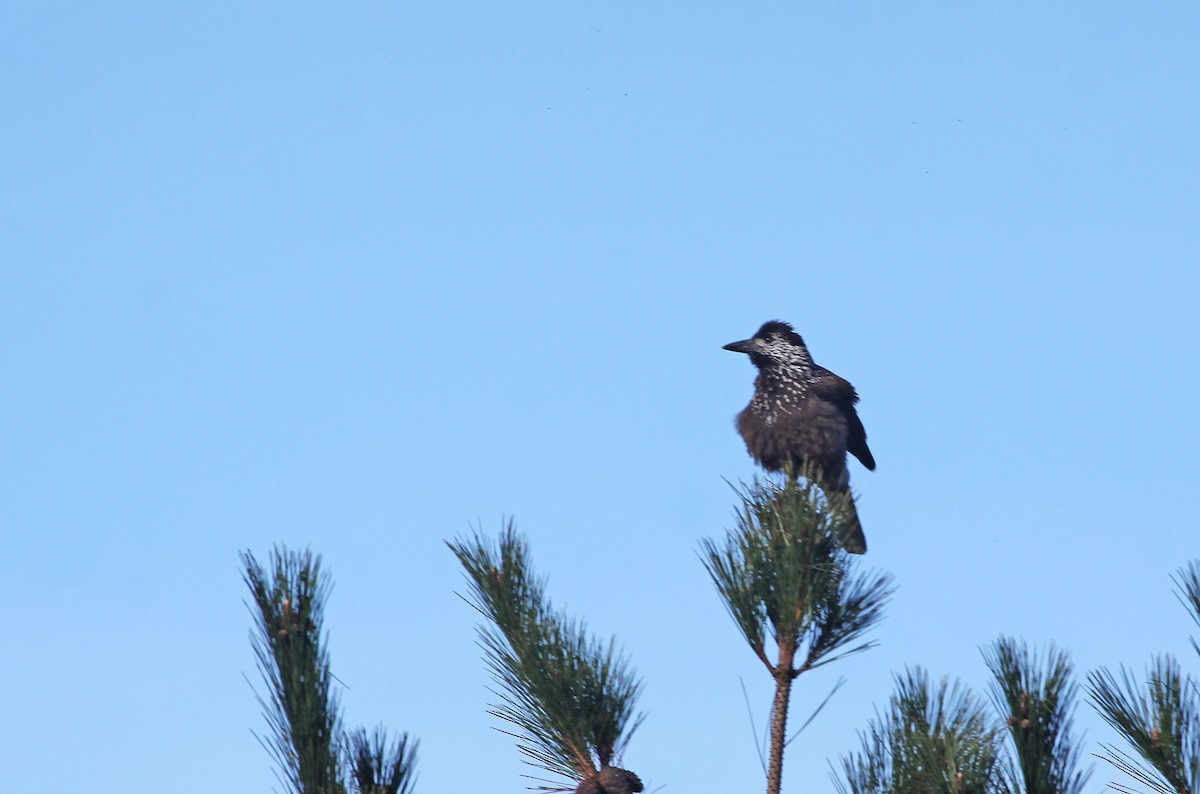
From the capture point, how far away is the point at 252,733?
2.85 meters

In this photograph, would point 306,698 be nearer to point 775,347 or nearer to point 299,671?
point 299,671

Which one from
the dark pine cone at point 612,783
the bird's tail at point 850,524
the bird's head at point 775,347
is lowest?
the dark pine cone at point 612,783

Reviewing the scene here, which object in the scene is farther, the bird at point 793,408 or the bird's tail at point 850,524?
the bird at point 793,408

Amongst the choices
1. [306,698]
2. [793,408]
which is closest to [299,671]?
[306,698]

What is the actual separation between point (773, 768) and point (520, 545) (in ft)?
3.05

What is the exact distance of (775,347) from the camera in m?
8.08

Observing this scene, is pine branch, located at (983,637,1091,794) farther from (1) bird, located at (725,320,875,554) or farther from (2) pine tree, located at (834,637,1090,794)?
(1) bird, located at (725,320,875,554)

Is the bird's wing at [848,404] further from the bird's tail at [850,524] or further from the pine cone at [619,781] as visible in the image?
the pine cone at [619,781]

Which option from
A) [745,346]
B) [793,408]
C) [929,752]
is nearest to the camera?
[929,752]

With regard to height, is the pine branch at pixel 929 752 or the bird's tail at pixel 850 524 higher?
the bird's tail at pixel 850 524

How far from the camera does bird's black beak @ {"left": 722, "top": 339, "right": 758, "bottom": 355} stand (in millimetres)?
8047

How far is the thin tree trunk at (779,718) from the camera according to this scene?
293cm

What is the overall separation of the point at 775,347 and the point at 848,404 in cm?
61

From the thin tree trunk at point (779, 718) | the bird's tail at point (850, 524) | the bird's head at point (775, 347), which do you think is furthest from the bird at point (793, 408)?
the thin tree trunk at point (779, 718)
